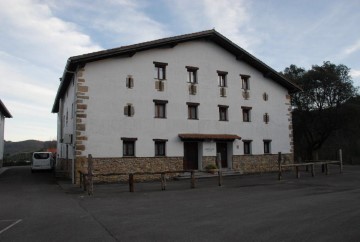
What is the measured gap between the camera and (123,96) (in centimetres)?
2069

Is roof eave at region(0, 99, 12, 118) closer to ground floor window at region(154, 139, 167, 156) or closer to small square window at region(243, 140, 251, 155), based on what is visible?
ground floor window at region(154, 139, 167, 156)

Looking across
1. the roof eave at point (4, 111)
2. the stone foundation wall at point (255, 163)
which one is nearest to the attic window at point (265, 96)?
the stone foundation wall at point (255, 163)

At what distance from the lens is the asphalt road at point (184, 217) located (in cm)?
713

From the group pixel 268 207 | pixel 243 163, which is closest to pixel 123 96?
pixel 243 163

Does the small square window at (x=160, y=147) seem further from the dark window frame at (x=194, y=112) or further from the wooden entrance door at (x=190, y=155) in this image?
the dark window frame at (x=194, y=112)

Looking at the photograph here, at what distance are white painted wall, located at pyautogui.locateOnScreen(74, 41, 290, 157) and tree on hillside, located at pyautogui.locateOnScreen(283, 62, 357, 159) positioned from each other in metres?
6.89

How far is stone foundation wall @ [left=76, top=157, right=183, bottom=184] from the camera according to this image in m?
19.4

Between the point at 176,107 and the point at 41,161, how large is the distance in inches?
514

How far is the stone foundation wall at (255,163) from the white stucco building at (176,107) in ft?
0.24

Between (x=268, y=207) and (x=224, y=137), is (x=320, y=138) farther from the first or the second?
(x=268, y=207)

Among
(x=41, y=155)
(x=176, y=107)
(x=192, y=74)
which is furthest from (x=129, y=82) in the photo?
(x=41, y=155)

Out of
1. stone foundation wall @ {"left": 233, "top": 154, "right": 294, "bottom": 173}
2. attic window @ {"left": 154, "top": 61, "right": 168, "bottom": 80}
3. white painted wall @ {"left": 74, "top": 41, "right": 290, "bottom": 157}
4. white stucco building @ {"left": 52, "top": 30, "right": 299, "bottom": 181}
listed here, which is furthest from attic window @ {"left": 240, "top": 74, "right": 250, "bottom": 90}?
attic window @ {"left": 154, "top": 61, "right": 168, "bottom": 80}

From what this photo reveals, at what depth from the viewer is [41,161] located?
93.2 feet

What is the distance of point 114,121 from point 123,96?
1597 millimetres
